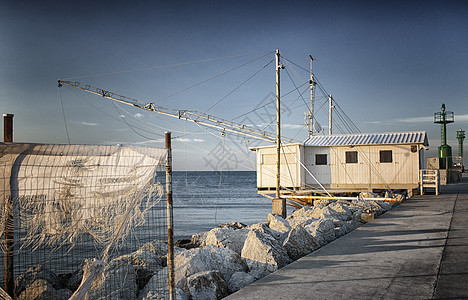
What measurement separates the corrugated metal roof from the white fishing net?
19.1m

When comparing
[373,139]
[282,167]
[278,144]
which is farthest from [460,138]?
[278,144]

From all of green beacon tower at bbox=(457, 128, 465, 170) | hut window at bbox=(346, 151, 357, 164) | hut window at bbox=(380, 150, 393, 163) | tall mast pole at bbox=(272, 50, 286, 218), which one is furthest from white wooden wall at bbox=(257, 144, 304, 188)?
green beacon tower at bbox=(457, 128, 465, 170)

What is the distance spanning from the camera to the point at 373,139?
76.3 ft

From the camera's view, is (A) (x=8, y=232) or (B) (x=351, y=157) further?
(B) (x=351, y=157)

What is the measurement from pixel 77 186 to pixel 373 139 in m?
20.5

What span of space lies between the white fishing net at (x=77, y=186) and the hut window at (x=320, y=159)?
1886 cm

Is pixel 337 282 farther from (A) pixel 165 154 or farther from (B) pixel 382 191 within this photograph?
(B) pixel 382 191

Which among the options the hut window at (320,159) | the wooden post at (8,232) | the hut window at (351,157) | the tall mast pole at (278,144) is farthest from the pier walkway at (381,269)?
the hut window at (320,159)

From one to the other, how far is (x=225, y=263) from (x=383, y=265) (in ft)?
9.45

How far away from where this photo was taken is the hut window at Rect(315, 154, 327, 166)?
2378cm

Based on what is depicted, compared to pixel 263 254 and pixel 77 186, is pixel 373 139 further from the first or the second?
pixel 77 186

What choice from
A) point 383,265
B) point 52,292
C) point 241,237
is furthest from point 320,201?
point 52,292

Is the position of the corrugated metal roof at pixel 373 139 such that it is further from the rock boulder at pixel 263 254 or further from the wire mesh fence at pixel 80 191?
the wire mesh fence at pixel 80 191

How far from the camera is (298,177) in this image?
23203 millimetres
